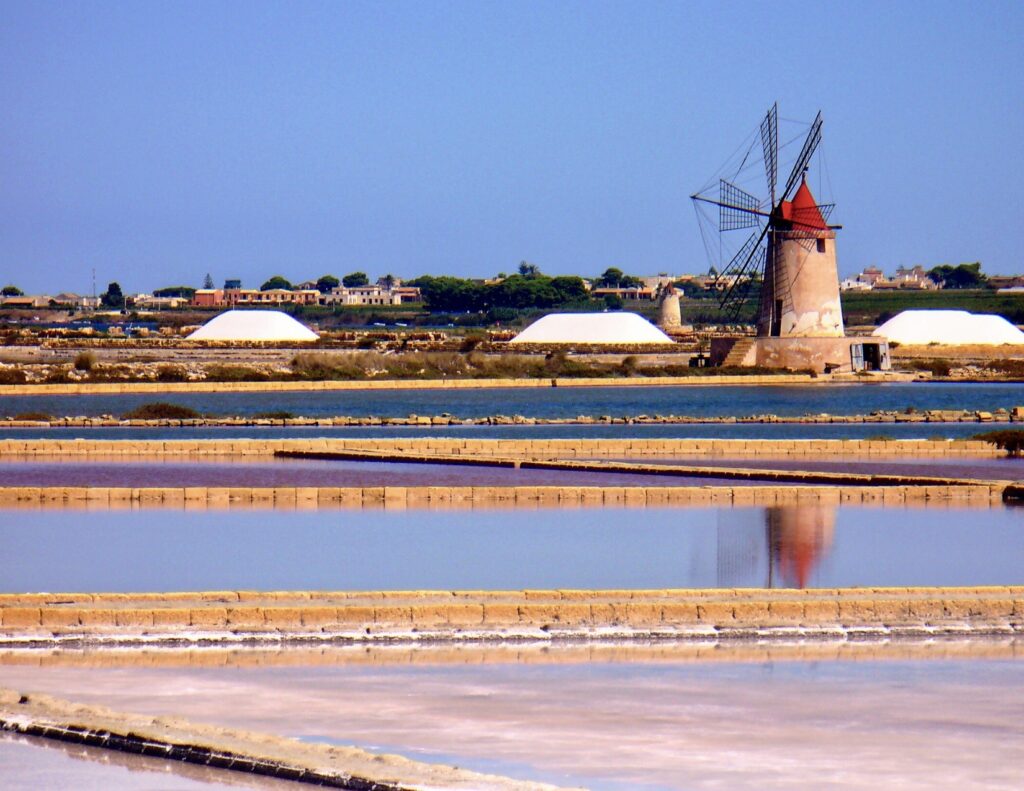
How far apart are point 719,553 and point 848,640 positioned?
2046 millimetres

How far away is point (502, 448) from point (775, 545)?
6.23 meters

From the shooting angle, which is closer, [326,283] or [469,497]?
[469,497]

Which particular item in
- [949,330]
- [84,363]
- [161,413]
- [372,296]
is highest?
[372,296]

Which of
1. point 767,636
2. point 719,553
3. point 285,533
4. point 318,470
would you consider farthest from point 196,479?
point 767,636

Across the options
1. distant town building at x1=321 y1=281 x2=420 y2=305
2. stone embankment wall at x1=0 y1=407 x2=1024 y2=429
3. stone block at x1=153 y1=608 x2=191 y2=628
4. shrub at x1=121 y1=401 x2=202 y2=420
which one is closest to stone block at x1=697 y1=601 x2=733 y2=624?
stone block at x1=153 y1=608 x2=191 y2=628

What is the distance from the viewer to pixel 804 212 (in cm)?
3195

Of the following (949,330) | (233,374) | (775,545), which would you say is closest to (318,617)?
(775,545)

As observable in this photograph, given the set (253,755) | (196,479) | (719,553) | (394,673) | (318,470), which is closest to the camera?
(253,755)

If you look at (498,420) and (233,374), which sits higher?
(233,374)

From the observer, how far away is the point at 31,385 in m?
26.9

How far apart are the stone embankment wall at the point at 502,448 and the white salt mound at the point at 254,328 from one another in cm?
3318

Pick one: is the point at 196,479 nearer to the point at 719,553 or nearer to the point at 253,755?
the point at 719,553

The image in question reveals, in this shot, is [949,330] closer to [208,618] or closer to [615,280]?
[208,618]

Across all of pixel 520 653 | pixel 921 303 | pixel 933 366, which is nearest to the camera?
pixel 520 653
